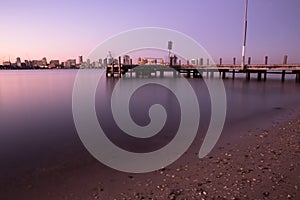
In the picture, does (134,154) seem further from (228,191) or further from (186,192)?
(228,191)

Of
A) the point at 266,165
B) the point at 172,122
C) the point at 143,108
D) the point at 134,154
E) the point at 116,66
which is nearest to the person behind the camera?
the point at 266,165

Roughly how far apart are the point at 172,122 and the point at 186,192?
6.54m

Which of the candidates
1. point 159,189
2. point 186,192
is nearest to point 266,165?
point 186,192

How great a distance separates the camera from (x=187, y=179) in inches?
179

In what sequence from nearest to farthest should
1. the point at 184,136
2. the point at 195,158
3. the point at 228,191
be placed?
the point at 228,191, the point at 195,158, the point at 184,136

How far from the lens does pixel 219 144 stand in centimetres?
701

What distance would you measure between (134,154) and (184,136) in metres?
2.52

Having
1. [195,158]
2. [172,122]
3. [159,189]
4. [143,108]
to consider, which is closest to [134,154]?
[195,158]

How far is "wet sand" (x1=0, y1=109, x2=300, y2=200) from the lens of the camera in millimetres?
3975

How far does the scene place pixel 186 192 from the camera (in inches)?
157

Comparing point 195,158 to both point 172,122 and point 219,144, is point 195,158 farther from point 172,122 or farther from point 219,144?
point 172,122

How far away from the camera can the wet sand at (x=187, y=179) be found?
13.0ft

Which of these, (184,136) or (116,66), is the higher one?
(116,66)

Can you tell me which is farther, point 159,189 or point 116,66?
point 116,66
